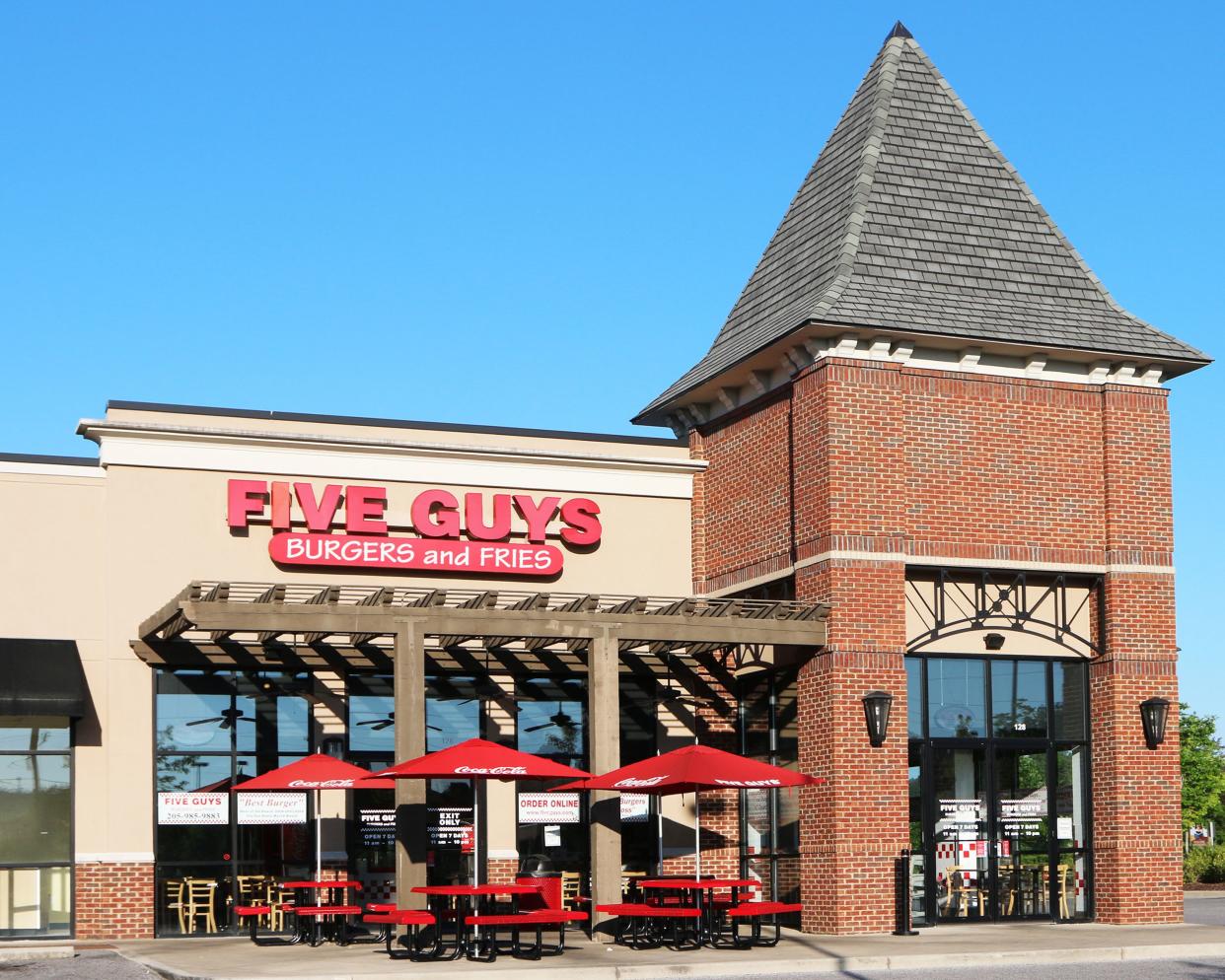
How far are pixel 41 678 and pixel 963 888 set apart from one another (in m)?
13.5

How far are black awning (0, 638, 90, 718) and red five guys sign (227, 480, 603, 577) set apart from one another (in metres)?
3.14

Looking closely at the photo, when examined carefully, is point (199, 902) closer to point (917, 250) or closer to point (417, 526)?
point (417, 526)

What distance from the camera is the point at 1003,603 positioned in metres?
26.3

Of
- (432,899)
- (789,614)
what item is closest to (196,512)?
(432,899)

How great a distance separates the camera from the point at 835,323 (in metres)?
25.0

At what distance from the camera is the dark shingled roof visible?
2628 centimetres

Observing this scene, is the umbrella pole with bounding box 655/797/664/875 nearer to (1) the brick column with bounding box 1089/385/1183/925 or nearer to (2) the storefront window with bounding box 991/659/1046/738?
(2) the storefront window with bounding box 991/659/1046/738

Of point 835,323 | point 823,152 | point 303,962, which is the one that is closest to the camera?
point 303,962

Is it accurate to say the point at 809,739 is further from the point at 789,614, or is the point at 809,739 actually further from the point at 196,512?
the point at 196,512

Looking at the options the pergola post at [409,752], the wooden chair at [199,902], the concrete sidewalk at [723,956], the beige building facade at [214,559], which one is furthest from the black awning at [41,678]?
the pergola post at [409,752]

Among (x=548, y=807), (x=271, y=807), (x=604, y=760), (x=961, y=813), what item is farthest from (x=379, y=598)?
(x=961, y=813)

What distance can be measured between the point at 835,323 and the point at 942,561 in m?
3.90

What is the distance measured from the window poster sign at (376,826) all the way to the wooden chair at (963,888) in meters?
8.33

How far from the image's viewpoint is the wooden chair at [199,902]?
81.5 ft
